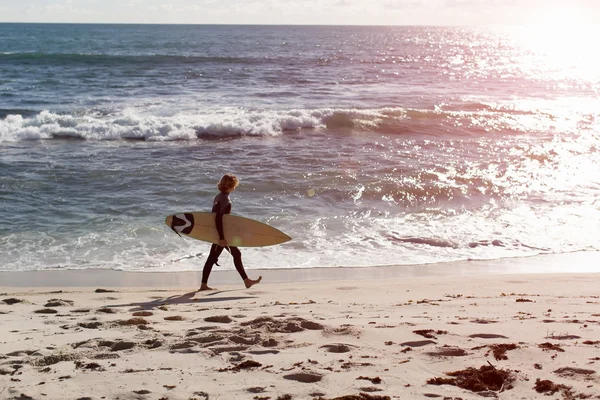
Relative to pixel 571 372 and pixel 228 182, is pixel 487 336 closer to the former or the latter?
pixel 571 372

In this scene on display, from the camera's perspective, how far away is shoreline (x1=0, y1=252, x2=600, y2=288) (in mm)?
8406

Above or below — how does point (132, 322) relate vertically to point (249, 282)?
above

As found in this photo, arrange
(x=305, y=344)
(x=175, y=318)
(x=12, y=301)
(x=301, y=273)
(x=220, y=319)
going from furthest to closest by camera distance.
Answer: (x=301, y=273)
(x=12, y=301)
(x=175, y=318)
(x=220, y=319)
(x=305, y=344)

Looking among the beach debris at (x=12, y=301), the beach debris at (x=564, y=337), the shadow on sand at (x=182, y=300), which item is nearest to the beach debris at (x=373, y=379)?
the beach debris at (x=564, y=337)

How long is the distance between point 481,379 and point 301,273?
4887mm

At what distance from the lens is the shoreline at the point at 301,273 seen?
8.41 metres

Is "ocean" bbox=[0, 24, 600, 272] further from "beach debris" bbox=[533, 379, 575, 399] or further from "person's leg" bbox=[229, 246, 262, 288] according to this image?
"beach debris" bbox=[533, 379, 575, 399]

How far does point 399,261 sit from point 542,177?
704cm

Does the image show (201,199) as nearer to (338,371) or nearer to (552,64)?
(338,371)

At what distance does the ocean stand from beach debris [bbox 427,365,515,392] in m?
5.04

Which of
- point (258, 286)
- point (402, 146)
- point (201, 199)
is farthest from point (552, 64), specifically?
point (258, 286)

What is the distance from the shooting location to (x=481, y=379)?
4.15m

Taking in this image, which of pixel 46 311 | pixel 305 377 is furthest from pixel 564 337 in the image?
pixel 46 311

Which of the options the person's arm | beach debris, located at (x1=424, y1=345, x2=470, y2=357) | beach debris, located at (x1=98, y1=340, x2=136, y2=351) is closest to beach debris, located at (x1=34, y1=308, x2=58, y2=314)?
beach debris, located at (x1=98, y1=340, x2=136, y2=351)
